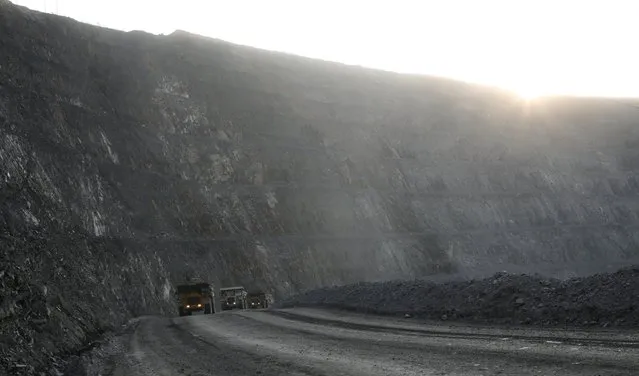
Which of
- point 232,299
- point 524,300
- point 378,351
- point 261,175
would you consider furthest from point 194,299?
point 378,351

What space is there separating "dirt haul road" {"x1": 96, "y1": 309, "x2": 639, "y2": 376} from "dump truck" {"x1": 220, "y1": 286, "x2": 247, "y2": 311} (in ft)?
66.9

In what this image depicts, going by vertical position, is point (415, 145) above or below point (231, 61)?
below

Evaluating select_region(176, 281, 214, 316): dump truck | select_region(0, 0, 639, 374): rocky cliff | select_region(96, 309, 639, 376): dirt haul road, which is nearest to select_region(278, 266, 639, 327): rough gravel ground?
select_region(96, 309, 639, 376): dirt haul road

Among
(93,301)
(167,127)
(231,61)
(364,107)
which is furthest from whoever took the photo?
(364,107)

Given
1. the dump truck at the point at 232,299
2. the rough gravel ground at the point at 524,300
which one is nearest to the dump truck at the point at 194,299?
the dump truck at the point at 232,299

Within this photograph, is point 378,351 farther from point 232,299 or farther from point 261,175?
point 261,175

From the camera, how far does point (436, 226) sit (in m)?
67.0

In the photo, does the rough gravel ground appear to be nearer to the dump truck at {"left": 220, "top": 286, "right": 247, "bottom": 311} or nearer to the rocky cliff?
the rocky cliff

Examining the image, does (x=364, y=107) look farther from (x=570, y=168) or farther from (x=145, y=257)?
(x=145, y=257)

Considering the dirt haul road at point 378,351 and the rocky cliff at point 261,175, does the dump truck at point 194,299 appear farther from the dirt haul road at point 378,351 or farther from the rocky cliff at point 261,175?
the dirt haul road at point 378,351

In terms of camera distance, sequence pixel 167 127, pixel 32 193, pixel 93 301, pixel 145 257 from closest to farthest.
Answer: pixel 93 301 → pixel 32 193 → pixel 145 257 → pixel 167 127

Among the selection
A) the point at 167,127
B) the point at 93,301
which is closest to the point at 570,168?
the point at 167,127

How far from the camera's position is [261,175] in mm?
61344

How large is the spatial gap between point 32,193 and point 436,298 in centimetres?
2620
